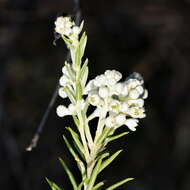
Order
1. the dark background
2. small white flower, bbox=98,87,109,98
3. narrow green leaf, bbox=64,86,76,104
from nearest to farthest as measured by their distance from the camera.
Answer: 1. small white flower, bbox=98,87,109,98
2. narrow green leaf, bbox=64,86,76,104
3. the dark background

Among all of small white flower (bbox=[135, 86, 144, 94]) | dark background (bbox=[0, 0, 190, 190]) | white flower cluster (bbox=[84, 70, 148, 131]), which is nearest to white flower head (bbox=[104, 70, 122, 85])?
white flower cluster (bbox=[84, 70, 148, 131])

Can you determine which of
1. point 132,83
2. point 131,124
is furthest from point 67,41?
point 131,124

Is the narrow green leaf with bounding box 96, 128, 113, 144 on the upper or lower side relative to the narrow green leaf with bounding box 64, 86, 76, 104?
lower

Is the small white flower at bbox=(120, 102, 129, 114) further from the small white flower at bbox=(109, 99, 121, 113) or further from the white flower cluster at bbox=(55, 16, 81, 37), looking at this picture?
the white flower cluster at bbox=(55, 16, 81, 37)

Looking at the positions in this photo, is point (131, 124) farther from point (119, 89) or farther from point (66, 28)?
point (66, 28)

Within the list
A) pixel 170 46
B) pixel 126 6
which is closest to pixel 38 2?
pixel 126 6

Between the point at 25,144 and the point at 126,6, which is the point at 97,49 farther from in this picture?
the point at 25,144
